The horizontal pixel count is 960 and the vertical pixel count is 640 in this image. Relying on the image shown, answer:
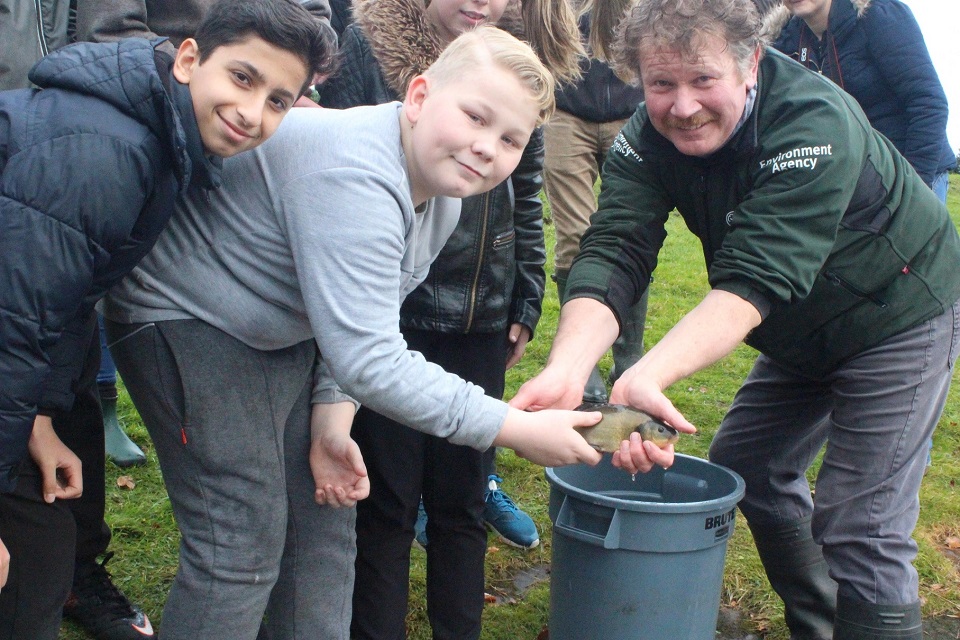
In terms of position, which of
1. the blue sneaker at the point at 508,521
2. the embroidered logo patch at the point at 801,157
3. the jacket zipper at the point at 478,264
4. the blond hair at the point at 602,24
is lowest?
the blue sneaker at the point at 508,521

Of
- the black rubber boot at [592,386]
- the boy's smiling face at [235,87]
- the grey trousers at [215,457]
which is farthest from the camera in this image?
the black rubber boot at [592,386]

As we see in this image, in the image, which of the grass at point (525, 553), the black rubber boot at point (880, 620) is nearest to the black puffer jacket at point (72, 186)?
the grass at point (525, 553)

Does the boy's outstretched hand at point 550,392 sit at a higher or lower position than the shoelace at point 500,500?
higher

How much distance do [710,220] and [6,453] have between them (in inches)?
83.9

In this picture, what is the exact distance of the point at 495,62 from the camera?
230 centimetres

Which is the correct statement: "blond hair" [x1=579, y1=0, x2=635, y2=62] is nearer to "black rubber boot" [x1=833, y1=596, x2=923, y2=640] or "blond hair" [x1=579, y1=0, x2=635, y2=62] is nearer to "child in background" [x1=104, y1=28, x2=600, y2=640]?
"child in background" [x1=104, y1=28, x2=600, y2=640]

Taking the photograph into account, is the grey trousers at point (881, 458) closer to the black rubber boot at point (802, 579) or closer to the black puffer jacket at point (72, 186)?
the black rubber boot at point (802, 579)

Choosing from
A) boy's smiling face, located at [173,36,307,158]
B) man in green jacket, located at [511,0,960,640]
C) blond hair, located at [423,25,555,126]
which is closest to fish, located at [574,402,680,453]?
man in green jacket, located at [511,0,960,640]

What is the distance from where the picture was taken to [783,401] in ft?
11.1

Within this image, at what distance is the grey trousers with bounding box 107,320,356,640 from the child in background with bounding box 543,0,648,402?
3.04 metres

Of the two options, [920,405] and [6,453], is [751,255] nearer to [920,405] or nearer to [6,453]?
[920,405]

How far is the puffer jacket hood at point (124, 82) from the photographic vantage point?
6.38ft

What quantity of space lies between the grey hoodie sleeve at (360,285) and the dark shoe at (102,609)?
5.01 feet

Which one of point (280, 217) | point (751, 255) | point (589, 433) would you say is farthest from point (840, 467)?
point (280, 217)
